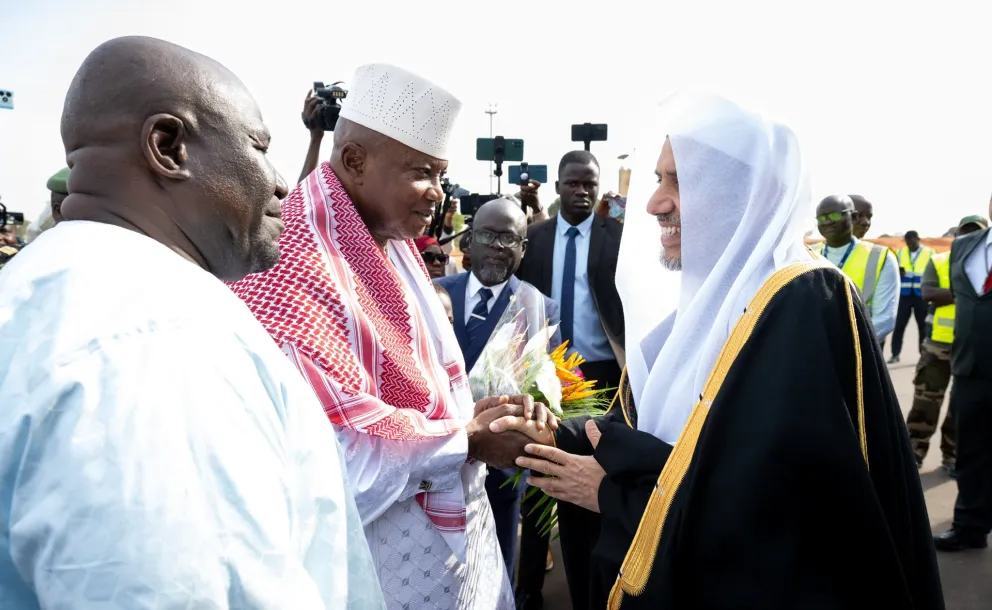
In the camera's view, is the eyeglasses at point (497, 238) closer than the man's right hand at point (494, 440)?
No

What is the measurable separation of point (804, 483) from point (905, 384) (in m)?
10.3

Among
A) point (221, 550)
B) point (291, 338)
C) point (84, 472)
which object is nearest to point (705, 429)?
point (291, 338)

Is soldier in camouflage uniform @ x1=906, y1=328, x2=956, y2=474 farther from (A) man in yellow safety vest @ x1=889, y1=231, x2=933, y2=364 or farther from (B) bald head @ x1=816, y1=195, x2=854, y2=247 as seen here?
(A) man in yellow safety vest @ x1=889, y1=231, x2=933, y2=364

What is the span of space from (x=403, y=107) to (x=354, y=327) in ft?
3.12

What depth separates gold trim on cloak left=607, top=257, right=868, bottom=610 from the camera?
5.91ft

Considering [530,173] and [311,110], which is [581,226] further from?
[530,173]

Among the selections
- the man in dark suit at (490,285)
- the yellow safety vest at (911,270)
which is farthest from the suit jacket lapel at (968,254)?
the yellow safety vest at (911,270)

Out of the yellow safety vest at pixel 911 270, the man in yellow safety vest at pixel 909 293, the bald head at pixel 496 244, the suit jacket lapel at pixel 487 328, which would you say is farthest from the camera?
the yellow safety vest at pixel 911 270

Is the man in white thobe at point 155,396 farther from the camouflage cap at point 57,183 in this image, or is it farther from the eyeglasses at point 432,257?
the eyeglasses at point 432,257

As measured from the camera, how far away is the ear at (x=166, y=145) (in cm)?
104

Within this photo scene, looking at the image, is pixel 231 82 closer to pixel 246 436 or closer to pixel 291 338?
pixel 246 436

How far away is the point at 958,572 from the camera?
464cm

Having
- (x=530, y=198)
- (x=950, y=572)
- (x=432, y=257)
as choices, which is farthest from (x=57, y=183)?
(x=950, y=572)

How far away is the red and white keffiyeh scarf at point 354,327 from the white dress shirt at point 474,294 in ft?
6.81
